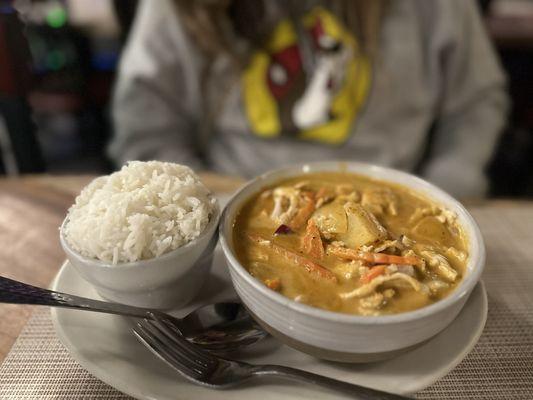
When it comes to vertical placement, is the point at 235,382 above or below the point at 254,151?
above

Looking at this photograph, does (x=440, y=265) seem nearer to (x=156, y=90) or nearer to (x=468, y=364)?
(x=468, y=364)

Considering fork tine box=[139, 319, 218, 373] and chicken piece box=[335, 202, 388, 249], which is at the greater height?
chicken piece box=[335, 202, 388, 249]

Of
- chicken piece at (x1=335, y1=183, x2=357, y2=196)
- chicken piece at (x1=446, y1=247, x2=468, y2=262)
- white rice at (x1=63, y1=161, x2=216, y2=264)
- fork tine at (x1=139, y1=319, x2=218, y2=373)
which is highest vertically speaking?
white rice at (x1=63, y1=161, x2=216, y2=264)

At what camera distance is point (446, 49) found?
2184 mm

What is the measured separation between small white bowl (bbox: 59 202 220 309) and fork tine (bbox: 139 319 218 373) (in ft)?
0.24

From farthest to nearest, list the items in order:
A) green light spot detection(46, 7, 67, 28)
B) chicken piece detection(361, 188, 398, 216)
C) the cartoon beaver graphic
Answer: green light spot detection(46, 7, 67, 28) < the cartoon beaver graphic < chicken piece detection(361, 188, 398, 216)

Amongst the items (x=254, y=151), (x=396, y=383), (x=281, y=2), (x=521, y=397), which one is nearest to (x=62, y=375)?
(x=396, y=383)

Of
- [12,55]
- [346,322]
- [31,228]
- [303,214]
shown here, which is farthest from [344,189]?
[12,55]

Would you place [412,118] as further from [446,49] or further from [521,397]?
[521,397]

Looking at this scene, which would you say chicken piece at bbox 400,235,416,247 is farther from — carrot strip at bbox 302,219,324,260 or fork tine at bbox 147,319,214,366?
fork tine at bbox 147,319,214,366

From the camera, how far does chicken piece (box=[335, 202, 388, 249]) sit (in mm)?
954

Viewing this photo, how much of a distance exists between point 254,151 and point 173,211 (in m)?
1.27

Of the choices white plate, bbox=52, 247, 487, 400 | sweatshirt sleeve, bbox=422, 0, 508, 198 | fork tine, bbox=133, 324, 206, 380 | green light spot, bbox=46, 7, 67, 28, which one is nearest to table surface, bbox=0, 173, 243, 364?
white plate, bbox=52, 247, 487, 400

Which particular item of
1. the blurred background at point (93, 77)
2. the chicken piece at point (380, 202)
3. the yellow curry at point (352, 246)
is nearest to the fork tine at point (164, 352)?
the yellow curry at point (352, 246)
